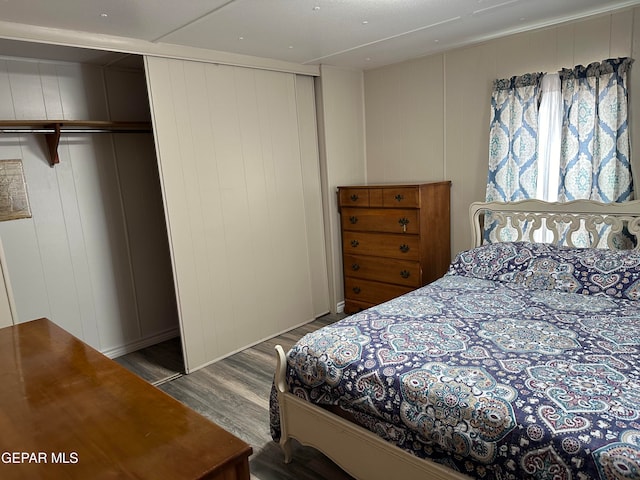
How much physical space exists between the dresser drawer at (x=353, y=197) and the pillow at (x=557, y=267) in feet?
3.34

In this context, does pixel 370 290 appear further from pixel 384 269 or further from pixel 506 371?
pixel 506 371

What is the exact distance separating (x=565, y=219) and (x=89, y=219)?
350 cm

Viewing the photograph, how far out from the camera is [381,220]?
3.72m

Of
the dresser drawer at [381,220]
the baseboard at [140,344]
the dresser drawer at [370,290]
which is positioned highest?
the dresser drawer at [381,220]

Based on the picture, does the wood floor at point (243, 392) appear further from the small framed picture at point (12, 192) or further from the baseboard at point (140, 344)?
the small framed picture at point (12, 192)

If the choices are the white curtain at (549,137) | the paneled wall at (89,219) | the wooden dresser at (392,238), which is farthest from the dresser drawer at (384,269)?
the paneled wall at (89,219)

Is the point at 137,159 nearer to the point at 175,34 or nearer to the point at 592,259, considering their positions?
the point at 175,34

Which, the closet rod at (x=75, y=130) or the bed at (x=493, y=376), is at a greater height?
the closet rod at (x=75, y=130)

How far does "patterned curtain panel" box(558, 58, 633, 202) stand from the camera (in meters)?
2.79

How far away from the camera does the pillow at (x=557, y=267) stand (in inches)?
96.9

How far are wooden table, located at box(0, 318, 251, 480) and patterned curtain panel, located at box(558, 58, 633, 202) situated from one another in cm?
295

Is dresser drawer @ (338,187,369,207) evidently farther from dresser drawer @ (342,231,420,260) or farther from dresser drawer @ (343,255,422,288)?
dresser drawer @ (343,255,422,288)

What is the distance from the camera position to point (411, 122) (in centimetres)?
390

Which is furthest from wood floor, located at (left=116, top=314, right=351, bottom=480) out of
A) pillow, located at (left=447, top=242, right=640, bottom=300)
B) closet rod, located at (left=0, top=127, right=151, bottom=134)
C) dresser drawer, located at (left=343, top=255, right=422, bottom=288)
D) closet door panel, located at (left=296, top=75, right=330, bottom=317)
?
closet rod, located at (left=0, top=127, right=151, bottom=134)
